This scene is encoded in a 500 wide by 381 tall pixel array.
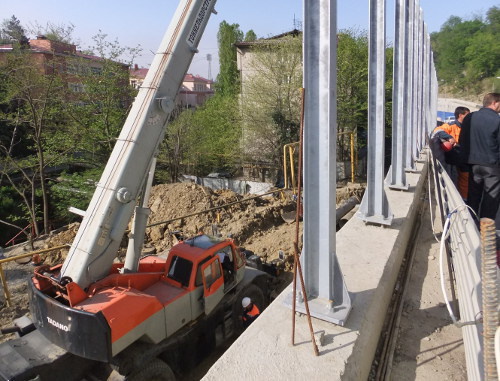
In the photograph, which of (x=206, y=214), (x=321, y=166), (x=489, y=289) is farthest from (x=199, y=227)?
(x=489, y=289)

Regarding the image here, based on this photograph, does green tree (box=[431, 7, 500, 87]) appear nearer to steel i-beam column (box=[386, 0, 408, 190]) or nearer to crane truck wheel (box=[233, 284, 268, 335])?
steel i-beam column (box=[386, 0, 408, 190])

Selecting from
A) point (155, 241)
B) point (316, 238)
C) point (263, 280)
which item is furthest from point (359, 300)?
point (155, 241)

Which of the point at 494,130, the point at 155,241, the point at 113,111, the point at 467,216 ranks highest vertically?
the point at 113,111

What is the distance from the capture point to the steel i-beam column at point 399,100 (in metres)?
7.37

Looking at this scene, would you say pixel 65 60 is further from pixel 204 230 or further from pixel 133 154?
pixel 133 154

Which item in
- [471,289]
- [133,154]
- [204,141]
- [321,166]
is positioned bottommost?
[471,289]

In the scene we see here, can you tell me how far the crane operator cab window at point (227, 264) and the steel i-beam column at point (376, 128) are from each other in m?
2.44

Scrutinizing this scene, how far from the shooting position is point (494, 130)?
472 cm

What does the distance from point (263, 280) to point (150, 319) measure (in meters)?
3.15

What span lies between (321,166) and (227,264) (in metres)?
3.87

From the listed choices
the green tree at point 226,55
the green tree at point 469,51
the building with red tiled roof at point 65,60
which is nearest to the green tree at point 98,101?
the building with red tiled roof at point 65,60

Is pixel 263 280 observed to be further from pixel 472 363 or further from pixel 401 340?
pixel 472 363

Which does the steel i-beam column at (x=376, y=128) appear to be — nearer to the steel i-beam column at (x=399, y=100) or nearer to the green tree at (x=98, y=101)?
the steel i-beam column at (x=399, y=100)

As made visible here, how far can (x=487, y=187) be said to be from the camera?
503 cm
